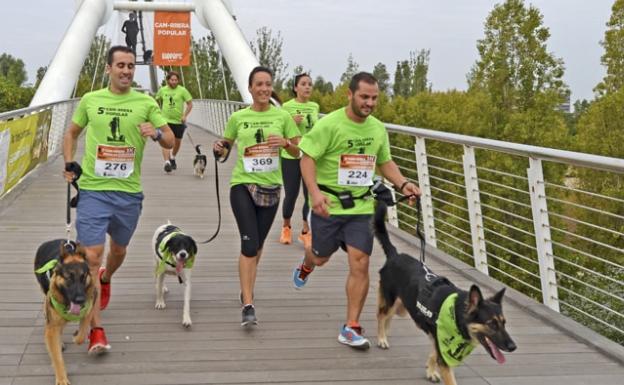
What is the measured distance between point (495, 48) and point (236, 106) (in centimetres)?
1760

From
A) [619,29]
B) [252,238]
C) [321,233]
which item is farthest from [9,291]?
[619,29]

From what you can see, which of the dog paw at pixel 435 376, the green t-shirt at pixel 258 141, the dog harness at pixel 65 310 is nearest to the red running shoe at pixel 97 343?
the dog harness at pixel 65 310

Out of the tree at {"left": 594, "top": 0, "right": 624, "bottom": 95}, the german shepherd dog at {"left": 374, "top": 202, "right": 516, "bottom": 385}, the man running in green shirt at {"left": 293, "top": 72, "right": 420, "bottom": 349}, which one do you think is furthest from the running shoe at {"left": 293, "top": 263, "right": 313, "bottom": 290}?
the tree at {"left": 594, "top": 0, "right": 624, "bottom": 95}

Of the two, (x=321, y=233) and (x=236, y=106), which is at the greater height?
(x=236, y=106)

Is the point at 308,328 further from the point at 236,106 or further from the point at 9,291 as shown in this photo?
the point at 236,106

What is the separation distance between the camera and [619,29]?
33625 millimetres

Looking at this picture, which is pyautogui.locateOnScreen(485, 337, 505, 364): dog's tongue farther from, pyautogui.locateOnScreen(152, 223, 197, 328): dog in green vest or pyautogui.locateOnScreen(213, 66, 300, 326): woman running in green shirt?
pyautogui.locateOnScreen(152, 223, 197, 328): dog in green vest

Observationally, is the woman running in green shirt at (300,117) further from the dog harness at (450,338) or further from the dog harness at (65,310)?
the dog harness at (450,338)

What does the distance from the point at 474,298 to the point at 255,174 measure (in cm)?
221

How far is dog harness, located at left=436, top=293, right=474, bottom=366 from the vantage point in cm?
376

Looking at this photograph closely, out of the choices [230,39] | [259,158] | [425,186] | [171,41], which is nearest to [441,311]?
[259,158]

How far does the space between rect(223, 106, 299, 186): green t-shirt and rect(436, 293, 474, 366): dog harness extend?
1955 mm

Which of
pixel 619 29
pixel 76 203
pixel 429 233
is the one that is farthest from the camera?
pixel 619 29

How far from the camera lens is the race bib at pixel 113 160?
15.8 ft
